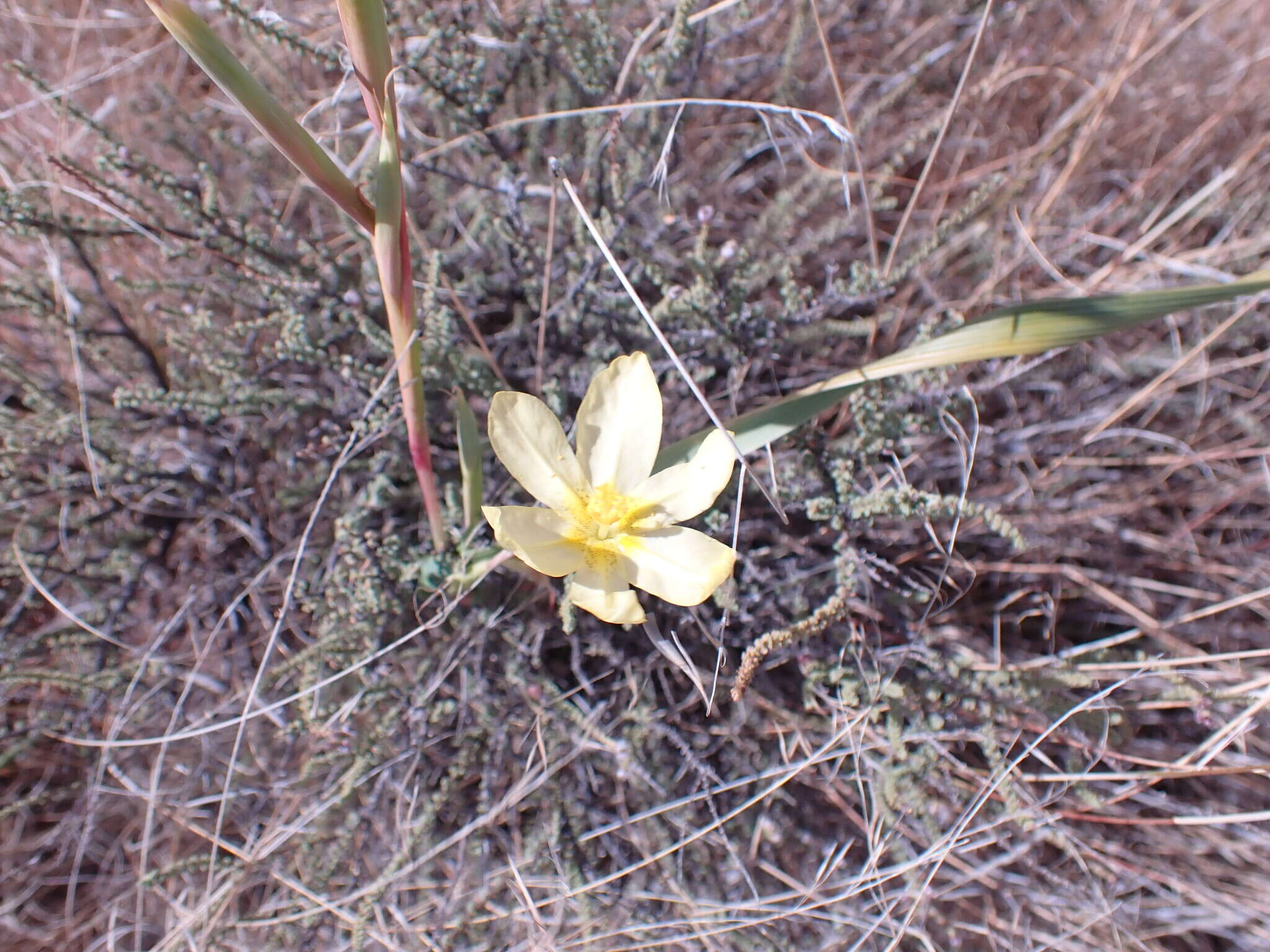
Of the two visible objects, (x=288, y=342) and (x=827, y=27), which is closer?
(x=288, y=342)

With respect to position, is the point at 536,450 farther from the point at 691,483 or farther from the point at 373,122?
the point at 373,122

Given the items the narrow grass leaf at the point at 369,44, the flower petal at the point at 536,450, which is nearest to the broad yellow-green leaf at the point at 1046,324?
the flower petal at the point at 536,450

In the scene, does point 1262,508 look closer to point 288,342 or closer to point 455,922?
point 455,922

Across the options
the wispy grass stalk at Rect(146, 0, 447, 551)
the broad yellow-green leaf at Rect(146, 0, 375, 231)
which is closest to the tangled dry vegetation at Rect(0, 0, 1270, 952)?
the wispy grass stalk at Rect(146, 0, 447, 551)

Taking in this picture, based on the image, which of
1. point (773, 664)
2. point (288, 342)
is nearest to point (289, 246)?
point (288, 342)

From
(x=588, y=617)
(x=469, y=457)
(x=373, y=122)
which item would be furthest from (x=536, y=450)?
(x=588, y=617)

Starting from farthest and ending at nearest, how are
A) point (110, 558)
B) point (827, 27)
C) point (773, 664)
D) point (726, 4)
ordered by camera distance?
1. point (827, 27)
2. point (110, 558)
3. point (773, 664)
4. point (726, 4)

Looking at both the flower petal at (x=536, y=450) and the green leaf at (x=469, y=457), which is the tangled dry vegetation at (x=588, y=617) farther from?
the flower petal at (x=536, y=450)
